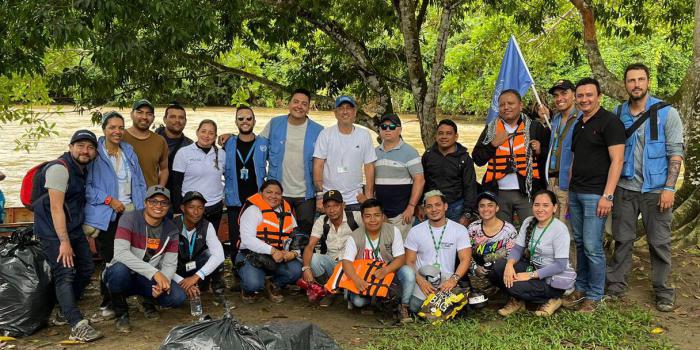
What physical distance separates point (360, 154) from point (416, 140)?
20.8 metres

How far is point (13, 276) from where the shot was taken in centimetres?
504

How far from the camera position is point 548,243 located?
5289 mm

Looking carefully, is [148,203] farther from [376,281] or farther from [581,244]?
[581,244]

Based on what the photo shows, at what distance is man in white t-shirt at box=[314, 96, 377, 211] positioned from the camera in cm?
597

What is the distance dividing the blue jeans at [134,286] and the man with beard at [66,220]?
27cm

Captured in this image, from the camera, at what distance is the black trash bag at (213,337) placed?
11.9ft

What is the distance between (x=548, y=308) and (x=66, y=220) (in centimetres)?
382

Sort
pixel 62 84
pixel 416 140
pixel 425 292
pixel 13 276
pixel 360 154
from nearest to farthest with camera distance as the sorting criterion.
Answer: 1. pixel 13 276
2. pixel 425 292
3. pixel 360 154
4. pixel 62 84
5. pixel 416 140

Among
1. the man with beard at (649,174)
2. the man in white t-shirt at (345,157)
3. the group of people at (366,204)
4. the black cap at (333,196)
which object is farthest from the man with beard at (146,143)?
the man with beard at (649,174)

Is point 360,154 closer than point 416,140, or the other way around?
point 360,154

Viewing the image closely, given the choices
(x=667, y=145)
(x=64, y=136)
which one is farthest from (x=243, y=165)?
(x=64, y=136)

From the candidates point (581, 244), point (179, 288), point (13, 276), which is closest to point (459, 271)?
point (581, 244)

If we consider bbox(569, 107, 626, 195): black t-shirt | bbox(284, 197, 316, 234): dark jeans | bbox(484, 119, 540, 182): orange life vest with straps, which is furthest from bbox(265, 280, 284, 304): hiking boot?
bbox(569, 107, 626, 195): black t-shirt

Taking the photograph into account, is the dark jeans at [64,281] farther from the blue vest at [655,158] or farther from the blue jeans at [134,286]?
the blue vest at [655,158]
